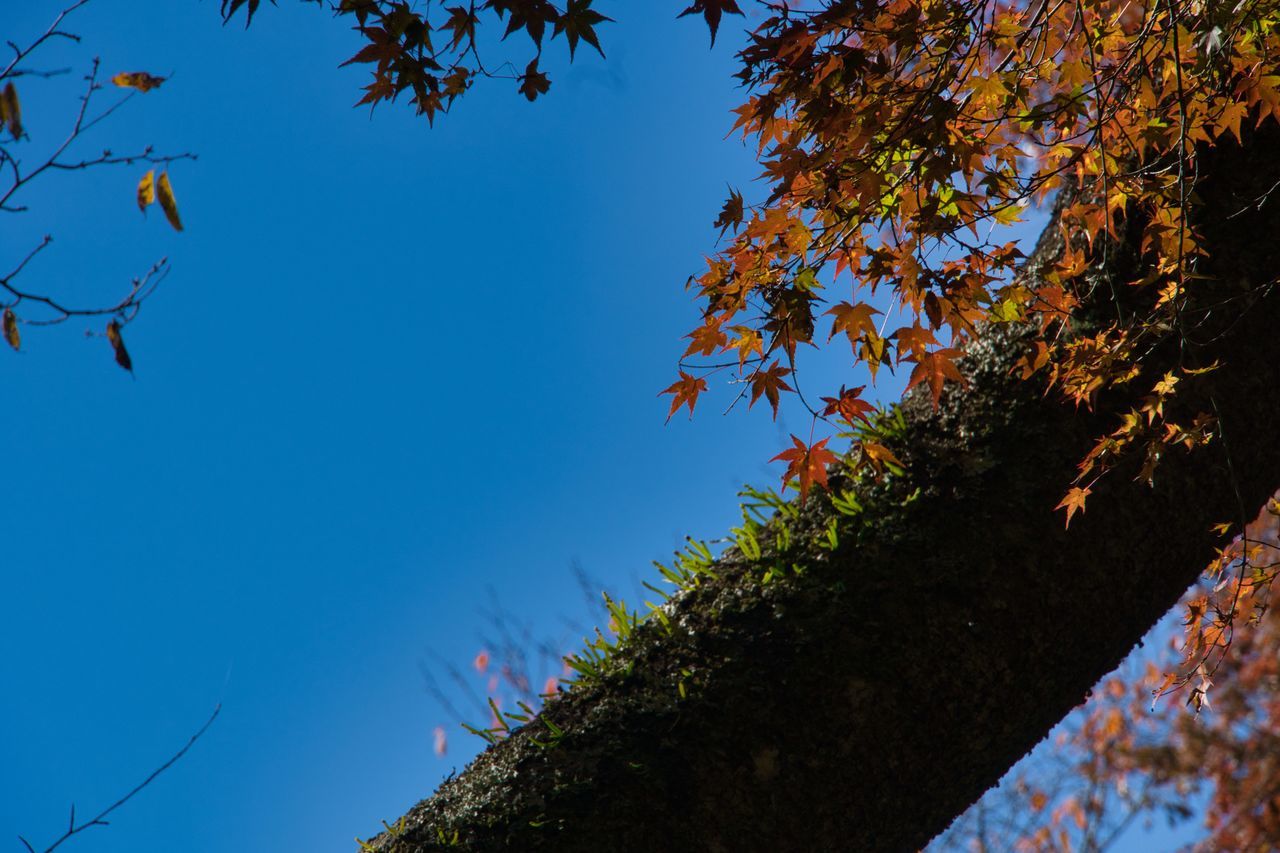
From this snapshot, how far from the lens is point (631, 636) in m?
2.62

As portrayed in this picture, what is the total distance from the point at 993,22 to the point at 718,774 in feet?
6.73

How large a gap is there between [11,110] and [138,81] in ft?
1.05

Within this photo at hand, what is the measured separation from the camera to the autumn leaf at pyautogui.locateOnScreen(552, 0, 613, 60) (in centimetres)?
188

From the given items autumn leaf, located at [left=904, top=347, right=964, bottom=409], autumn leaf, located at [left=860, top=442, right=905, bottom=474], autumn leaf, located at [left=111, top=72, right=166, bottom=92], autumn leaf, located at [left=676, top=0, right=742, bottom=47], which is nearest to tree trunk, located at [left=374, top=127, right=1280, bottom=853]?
autumn leaf, located at [left=860, top=442, right=905, bottom=474]

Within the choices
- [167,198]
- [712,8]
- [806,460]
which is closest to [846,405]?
[806,460]

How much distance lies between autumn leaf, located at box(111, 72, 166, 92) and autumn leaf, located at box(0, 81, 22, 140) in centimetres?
25

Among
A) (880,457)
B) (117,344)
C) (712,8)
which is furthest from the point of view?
(880,457)

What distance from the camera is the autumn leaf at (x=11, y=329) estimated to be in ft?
6.89

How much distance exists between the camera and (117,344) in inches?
80.4

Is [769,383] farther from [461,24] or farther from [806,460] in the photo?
[461,24]

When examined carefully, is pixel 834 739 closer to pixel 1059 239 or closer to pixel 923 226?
pixel 923 226

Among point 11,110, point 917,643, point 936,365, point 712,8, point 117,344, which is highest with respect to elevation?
point 11,110

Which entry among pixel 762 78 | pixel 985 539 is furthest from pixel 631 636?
pixel 762 78

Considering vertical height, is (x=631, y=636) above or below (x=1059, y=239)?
below
